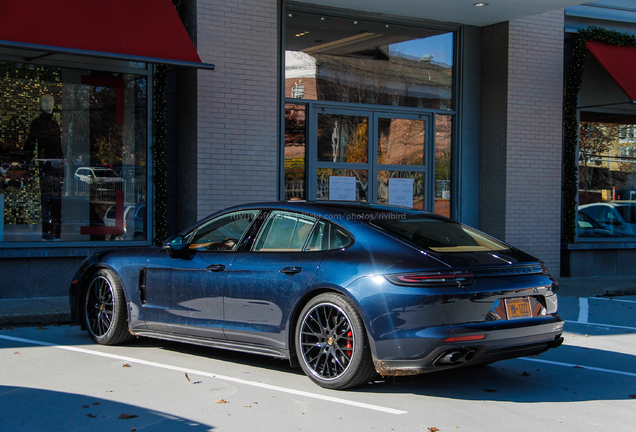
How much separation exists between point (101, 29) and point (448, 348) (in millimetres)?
6973

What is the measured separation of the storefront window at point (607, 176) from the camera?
47.6 ft

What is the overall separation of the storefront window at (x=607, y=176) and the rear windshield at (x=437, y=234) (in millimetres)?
9149

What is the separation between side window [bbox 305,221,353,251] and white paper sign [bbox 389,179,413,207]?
24.9ft

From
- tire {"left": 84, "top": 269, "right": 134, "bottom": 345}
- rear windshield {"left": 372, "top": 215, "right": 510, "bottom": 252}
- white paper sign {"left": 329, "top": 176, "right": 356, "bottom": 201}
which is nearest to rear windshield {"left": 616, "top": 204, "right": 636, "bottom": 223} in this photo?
white paper sign {"left": 329, "top": 176, "right": 356, "bottom": 201}

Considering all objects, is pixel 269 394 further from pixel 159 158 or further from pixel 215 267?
pixel 159 158

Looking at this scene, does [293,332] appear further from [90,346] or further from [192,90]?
[192,90]

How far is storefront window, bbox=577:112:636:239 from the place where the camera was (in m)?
14.5

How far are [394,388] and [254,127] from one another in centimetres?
668

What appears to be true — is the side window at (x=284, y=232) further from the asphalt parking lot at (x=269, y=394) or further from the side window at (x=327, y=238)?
the asphalt parking lot at (x=269, y=394)

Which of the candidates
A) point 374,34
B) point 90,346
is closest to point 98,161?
point 90,346

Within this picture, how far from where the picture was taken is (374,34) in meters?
13.1

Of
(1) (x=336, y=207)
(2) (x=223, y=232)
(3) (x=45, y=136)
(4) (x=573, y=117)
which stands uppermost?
(4) (x=573, y=117)

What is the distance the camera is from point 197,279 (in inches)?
248

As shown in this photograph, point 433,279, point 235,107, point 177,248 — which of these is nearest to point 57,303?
point 177,248
